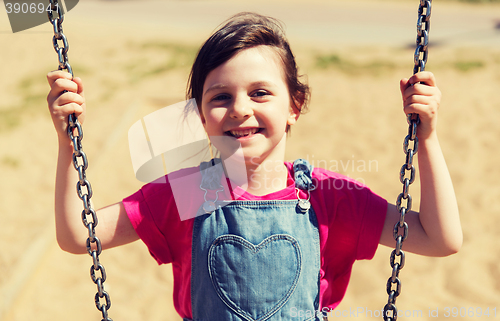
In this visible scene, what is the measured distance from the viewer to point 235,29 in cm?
157

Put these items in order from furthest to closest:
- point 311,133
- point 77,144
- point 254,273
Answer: point 311,133 < point 254,273 < point 77,144

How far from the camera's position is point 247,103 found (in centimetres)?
142

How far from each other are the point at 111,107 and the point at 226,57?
16.8ft

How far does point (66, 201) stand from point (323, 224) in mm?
816

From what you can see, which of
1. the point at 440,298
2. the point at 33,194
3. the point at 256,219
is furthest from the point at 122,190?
the point at 256,219

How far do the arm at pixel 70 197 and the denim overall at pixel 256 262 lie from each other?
261mm

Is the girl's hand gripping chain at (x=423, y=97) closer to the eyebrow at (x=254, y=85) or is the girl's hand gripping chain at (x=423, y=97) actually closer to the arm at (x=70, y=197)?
the eyebrow at (x=254, y=85)

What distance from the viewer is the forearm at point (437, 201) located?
4.60 feet

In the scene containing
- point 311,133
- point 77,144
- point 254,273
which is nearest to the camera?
point 77,144

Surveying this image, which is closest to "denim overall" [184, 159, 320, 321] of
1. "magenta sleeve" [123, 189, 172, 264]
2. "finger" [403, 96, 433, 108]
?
"magenta sleeve" [123, 189, 172, 264]

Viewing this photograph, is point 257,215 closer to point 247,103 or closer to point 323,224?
point 323,224

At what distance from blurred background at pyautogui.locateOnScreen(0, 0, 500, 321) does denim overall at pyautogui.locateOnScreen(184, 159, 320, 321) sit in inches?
64.6

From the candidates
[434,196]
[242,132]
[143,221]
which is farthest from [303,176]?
[143,221]

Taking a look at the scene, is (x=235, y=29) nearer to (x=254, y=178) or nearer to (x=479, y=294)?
(x=254, y=178)
